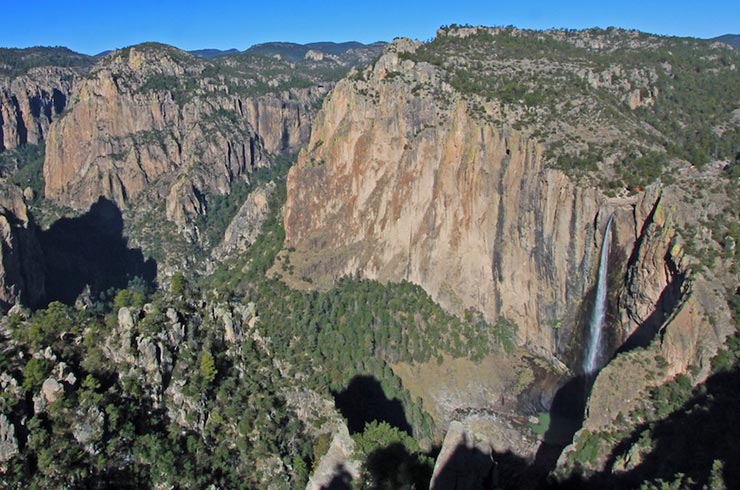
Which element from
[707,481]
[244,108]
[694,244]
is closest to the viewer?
[707,481]

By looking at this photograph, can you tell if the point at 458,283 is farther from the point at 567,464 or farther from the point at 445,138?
the point at 567,464

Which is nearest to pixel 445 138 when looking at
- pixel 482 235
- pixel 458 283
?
pixel 482 235

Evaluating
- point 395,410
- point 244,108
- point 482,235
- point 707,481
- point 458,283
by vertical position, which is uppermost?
point 244,108

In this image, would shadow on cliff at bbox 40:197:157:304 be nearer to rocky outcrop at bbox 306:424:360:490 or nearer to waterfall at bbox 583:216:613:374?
rocky outcrop at bbox 306:424:360:490

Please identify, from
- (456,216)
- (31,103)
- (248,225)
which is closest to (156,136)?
(248,225)

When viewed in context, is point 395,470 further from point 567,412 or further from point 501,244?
point 501,244

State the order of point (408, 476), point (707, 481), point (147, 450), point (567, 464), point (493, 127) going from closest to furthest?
point (707, 481), point (147, 450), point (408, 476), point (567, 464), point (493, 127)

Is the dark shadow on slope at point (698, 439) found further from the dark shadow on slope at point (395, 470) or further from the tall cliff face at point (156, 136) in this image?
the tall cliff face at point (156, 136)
